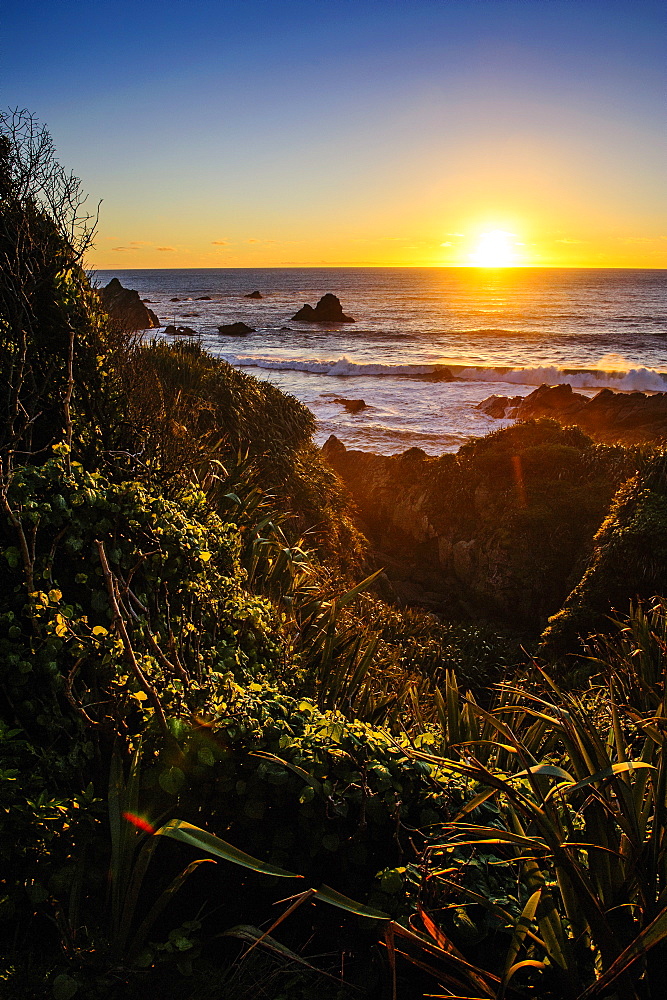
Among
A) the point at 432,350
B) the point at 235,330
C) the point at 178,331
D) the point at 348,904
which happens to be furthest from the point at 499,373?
the point at 348,904

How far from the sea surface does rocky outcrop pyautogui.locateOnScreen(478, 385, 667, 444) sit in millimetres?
2165

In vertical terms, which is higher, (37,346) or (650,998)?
(37,346)

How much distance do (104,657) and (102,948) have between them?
3.68 feet

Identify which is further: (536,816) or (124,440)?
(124,440)

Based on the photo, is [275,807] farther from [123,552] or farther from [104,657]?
[123,552]

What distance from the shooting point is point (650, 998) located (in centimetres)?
191

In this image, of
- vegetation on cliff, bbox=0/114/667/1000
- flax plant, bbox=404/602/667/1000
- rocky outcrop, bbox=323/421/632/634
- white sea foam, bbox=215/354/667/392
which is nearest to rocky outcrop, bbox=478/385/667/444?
rocky outcrop, bbox=323/421/632/634

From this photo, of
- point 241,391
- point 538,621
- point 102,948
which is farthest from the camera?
point 241,391

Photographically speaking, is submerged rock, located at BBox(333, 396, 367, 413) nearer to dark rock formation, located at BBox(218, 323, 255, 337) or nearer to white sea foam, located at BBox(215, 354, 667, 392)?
white sea foam, located at BBox(215, 354, 667, 392)

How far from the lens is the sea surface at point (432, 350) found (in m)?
24.6

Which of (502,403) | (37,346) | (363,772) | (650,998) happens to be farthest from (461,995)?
(502,403)

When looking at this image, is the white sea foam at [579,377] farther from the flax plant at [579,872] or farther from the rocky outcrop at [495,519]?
the flax plant at [579,872]

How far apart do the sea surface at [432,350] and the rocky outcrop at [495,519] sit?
654 cm

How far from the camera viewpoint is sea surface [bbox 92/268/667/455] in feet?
80.6
